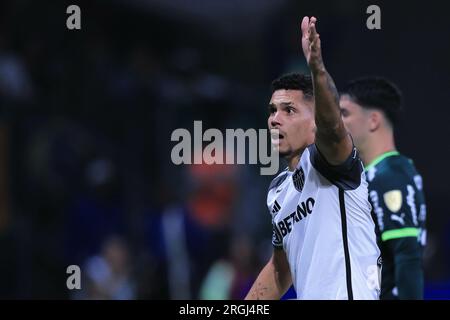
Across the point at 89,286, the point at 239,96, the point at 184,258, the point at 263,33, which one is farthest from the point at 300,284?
the point at 263,33

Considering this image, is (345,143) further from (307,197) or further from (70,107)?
(70,107)

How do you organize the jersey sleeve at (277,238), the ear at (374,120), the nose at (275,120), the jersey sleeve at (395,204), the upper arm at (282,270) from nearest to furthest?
the nose at (275,120) → the jersey sleeve at (277,238) → the upper arm at (282,270) → the jersey sleeve at (395,204) → the ear at (374,120)

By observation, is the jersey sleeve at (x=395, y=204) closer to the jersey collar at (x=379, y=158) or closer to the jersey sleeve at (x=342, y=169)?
the jersey collar at (x=379, y=158)

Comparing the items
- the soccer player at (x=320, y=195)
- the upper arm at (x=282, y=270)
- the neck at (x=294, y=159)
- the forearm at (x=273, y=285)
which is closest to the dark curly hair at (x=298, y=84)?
the soccer player at (x=320, y=195)

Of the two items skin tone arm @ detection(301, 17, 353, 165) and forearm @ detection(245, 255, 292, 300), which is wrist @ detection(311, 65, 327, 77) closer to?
skin tone arm @ detection(301, 17, 353, 165)

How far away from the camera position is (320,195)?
451 centimetres

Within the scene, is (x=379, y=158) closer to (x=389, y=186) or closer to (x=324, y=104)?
(x=389, y=186)

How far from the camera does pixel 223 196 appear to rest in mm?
11578

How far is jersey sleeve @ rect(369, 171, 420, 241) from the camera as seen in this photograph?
18.9 feet

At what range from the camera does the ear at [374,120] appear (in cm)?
627

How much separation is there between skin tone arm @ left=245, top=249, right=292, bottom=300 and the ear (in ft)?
4.53

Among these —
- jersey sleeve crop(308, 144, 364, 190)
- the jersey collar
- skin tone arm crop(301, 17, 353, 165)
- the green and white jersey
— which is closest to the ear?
the jersey collar

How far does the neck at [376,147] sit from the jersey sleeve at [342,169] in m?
1.70
